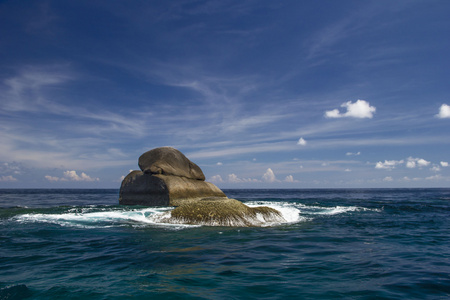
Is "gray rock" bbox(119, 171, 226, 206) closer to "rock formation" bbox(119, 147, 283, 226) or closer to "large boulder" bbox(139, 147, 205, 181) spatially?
"rock formation" bbox(119, 147, 283, 226)

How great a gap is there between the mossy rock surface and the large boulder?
Answer: 45.0 feet

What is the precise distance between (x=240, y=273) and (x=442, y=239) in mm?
8830

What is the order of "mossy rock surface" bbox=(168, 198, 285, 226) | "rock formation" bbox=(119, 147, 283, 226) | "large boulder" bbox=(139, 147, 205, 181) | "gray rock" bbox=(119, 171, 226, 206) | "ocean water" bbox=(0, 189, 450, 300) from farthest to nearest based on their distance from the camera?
"large boulder" bbox=(139, 147, 205, 181), "rock formation" bbox=(119, 147, 283, 226), "gray rock" bbox=(119, 171, 226, 206), "mossy rock surface" bbox=(168, 198, 285, 226), "ocean water" bbox=(0, 189, 450, 300)

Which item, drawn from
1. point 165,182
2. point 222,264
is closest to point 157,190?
point 165,182

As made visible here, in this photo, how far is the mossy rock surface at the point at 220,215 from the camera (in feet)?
43.9

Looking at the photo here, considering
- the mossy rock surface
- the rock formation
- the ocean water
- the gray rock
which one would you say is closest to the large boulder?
the rock formation

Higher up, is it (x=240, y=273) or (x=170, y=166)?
(x=170, y=166)

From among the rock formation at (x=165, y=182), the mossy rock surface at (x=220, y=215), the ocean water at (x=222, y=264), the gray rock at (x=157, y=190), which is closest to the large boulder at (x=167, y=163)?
the rock formation at (x=165, y=182)

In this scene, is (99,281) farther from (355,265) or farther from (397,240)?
(397,240)

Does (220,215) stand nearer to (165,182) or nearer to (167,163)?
(165,182)

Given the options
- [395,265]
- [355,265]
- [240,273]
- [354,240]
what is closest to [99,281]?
[240,273]

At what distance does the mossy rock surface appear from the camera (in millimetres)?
13367

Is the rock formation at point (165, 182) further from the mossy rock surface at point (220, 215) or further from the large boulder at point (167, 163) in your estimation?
the mossy rock surface at point (220, 215)

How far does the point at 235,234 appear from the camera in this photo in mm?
11086
